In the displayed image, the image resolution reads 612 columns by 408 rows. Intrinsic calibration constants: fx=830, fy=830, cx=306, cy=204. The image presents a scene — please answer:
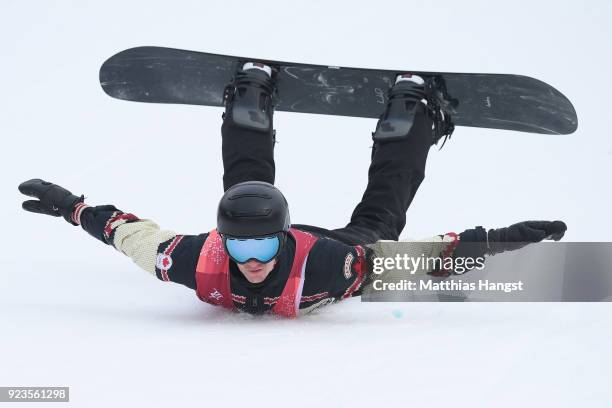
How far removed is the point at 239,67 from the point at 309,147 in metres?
1.28

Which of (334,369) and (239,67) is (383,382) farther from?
(239,67)

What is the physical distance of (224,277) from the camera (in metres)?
2.55

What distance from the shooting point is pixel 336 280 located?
2.56m

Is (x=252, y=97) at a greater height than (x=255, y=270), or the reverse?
(x=252, y=97)

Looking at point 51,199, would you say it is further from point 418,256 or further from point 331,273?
point 418,256

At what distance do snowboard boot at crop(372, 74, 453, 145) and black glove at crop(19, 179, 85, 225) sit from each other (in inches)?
47.9

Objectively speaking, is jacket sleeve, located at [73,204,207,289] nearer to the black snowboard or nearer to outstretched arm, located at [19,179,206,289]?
outstretched arm, located at [19,179,206,289]

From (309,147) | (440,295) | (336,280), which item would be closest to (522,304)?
(440,295)

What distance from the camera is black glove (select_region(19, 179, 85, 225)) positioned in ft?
9.70

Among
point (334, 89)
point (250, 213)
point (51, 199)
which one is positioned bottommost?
point (250, 213)

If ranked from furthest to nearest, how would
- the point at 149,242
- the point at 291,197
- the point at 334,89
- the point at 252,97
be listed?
the point at 291,197 < the point at 334,89 < the point at 252,97 < the point at 149,242

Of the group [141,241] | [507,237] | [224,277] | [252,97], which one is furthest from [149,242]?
[507,237]

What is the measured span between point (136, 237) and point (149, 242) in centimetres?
7

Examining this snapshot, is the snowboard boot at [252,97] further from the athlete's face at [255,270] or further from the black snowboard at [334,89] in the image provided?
the athlete's face at [255,270]
